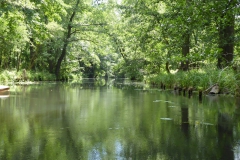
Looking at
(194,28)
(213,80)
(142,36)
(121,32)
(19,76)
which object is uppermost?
(121,32)

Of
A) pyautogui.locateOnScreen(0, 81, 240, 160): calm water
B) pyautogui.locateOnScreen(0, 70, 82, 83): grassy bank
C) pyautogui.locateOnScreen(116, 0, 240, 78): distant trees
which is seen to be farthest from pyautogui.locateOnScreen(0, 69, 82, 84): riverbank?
pyautogui.locateOnScreen(0, 81, 240, 160): calm water

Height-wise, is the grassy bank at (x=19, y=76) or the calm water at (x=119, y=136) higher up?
the grassy bank at (x=19, y=76)

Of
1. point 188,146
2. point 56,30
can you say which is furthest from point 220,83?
point 56,30

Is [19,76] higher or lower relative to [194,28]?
lower

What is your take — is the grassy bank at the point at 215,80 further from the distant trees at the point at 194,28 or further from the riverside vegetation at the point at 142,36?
the distant trees at the point at 194,28

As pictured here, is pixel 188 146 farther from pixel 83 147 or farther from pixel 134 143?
pixel 83 147

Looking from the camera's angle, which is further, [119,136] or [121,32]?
[121,32]

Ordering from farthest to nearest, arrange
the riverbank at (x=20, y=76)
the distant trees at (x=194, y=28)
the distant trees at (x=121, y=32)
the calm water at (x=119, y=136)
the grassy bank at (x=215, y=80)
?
the riverbank at (x=20, y=76), the distant trees at (x=121, y=32), the grassy bank at (x=215, y=80), the distant trees at (x=194, y=28), the calm water at (x=119, y=136)

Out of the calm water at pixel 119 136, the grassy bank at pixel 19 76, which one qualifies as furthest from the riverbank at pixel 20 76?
the calm water at pixel 119 136

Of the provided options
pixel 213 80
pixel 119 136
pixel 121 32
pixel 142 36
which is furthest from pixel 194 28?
pixel 121 32

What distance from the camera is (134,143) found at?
3.02 m

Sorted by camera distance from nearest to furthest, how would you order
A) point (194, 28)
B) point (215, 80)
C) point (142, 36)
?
point (194, 28) < point (215, 80) < point (142, 36)

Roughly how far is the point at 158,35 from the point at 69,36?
10979 millimetres

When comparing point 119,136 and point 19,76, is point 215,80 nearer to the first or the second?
point 119,136
